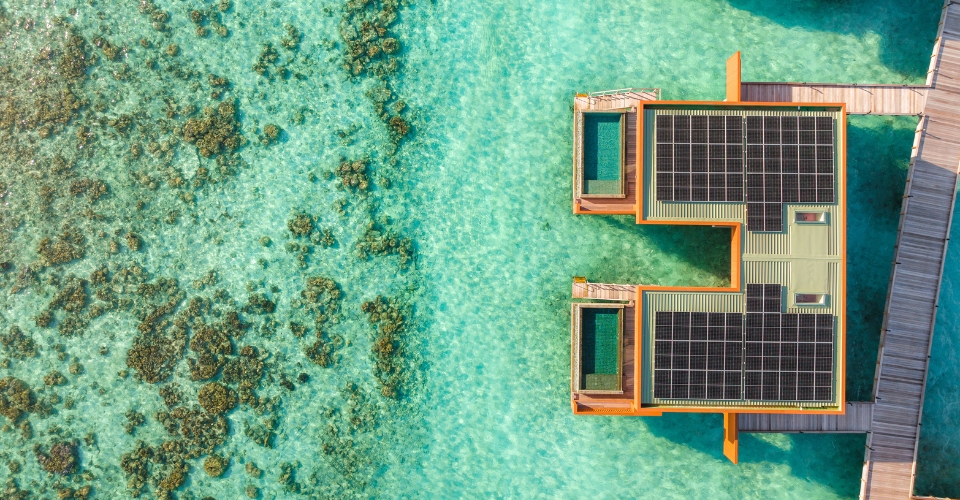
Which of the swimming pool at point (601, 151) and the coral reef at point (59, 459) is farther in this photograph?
the coral reef at point (59, 459)

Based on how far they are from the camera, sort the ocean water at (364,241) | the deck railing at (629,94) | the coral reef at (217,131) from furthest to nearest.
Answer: the coral reef at (217,131) < the ocean water at (364,241) < the deck railing at (629,94)

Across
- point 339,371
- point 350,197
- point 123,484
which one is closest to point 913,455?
point 339,371

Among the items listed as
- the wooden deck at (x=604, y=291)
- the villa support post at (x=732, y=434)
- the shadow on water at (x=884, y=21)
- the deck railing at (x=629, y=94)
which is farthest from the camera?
the shadow on water at (x=884, y=21)

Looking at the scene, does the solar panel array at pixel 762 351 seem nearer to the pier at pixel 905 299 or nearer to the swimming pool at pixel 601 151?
the pier at pixel 905 299

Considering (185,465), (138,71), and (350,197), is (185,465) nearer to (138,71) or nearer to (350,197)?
(350,197)

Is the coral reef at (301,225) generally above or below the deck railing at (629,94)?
below

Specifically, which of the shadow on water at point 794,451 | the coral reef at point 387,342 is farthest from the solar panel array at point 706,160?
the coral reef at point 387,342

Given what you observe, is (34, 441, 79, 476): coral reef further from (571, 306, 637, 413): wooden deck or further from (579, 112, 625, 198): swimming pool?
(579, 112, 625, 198): swimming pool
